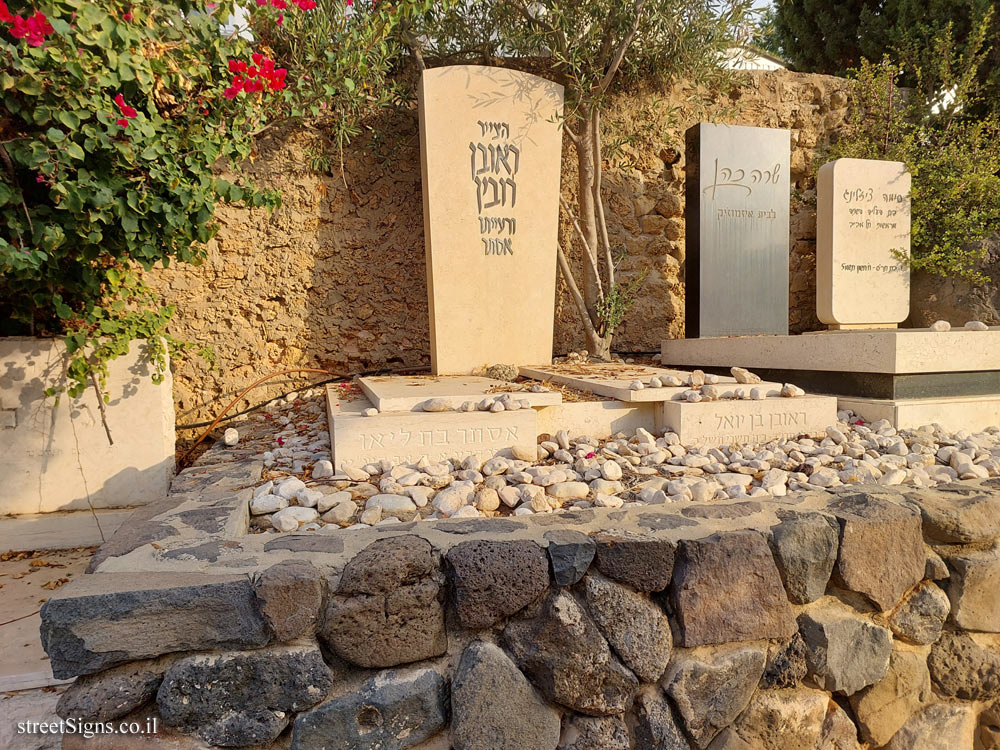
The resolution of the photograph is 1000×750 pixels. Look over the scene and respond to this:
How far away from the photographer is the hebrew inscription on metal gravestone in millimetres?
4242

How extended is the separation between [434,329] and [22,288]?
211 cm

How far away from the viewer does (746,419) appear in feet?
8.55

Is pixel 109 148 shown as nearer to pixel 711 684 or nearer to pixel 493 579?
pixel 493 579

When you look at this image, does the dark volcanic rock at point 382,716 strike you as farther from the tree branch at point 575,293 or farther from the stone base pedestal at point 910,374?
the tree branch at point 575,293

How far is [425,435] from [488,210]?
82.0 inches

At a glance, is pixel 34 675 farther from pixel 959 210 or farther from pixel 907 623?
pixel 959 210

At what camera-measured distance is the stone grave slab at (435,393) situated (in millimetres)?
2398

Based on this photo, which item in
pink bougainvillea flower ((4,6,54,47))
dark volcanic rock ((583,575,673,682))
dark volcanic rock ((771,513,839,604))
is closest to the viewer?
dark volcanic rock ((583,575,673,682))

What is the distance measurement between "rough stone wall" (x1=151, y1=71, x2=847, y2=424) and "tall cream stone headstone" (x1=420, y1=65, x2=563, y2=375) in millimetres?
217

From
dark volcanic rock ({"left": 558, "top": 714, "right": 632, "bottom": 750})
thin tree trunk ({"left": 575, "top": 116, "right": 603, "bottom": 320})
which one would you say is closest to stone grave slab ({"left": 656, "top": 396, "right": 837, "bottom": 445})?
dark volcanic rock ({"left": 558, "top": 714, "right": 632, "bottom": 750})

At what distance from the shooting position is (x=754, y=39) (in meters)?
4.52

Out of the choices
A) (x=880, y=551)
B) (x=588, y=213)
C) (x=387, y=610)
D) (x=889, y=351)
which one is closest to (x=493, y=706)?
(x=387, y=610)

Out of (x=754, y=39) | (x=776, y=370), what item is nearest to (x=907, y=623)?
(x=776, y=370)

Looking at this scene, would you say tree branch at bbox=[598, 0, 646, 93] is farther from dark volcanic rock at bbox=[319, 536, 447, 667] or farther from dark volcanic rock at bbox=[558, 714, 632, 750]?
dark volcanic rock at bbox=[558, 714, 632, 750]
